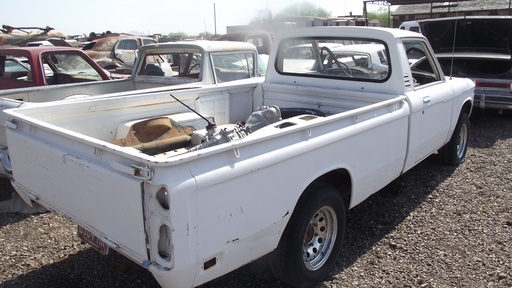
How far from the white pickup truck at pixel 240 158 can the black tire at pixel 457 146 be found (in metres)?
0.46

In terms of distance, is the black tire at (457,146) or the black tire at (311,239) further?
the black tire at (457,146)

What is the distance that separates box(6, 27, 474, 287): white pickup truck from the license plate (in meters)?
0.01

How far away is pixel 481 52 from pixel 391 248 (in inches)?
241

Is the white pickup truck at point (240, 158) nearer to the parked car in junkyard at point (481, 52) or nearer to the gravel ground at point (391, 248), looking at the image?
the gravel ground at point (391, 248)

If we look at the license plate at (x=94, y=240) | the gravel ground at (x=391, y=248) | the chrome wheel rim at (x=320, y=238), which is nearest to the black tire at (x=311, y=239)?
the chrome wheel rim at (x=320, y=238)

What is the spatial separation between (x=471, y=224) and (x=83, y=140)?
132 inches

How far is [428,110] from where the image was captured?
13.2 feet

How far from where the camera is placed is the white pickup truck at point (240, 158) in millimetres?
2025


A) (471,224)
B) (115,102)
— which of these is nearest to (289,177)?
(115,102)

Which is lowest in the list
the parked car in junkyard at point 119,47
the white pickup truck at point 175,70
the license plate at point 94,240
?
the license plate at point 94,240

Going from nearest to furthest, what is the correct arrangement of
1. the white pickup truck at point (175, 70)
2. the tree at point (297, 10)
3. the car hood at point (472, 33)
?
1. the white pickup truck at point (175, 70)
2. the car hood at point (472, 33)
3. the tree at point (297, 10)

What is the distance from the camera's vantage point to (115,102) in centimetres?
355

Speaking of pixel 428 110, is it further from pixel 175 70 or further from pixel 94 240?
pixel 175 70

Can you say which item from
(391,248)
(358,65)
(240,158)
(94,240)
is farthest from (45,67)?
(391,248)
